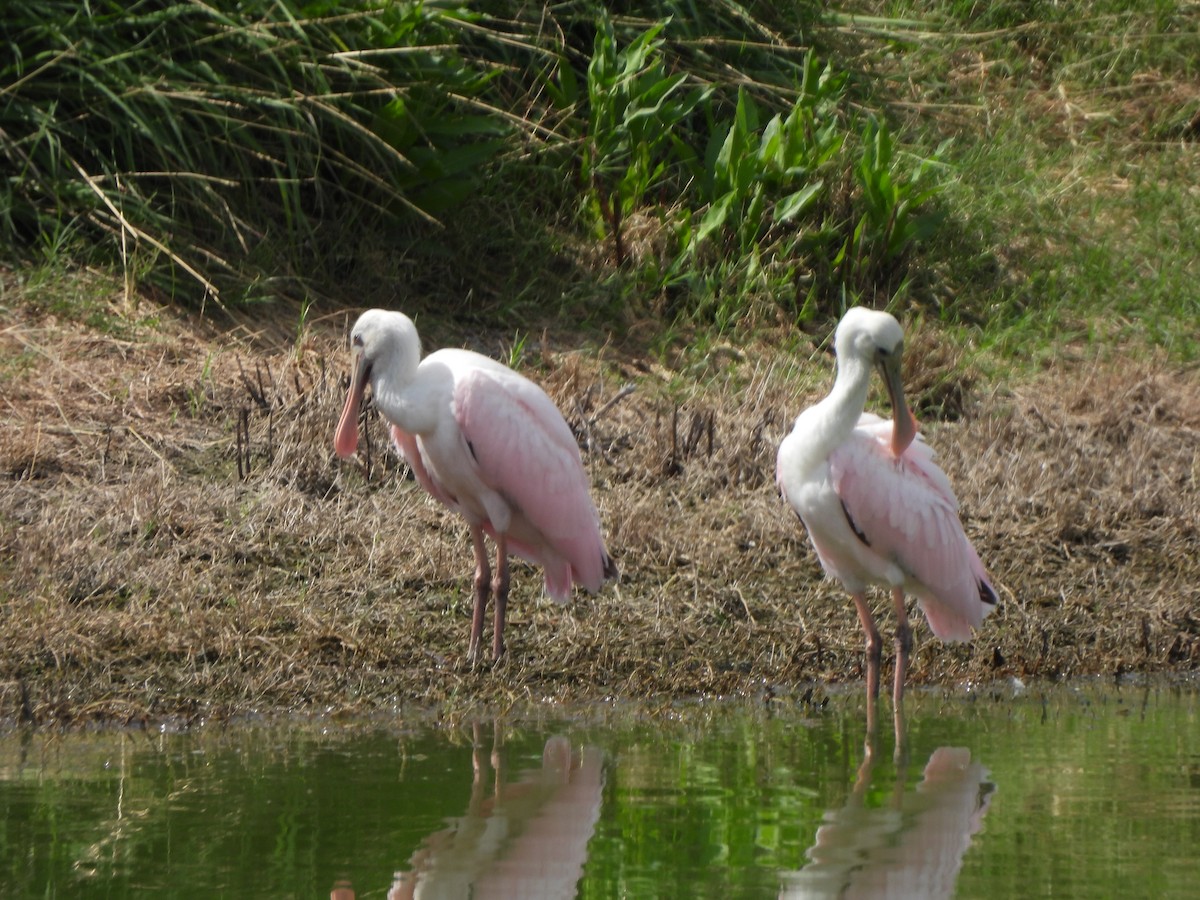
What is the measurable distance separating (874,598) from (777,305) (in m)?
2.86

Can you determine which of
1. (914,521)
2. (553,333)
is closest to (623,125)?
(553,333)

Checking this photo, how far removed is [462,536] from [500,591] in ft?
3.05

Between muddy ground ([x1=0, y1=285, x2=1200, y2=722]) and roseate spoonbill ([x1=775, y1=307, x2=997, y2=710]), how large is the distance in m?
0.30

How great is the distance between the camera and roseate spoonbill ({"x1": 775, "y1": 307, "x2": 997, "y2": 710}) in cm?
644

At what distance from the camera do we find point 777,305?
10.2 meters

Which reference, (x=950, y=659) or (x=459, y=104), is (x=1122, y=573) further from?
(x=459, y=104)

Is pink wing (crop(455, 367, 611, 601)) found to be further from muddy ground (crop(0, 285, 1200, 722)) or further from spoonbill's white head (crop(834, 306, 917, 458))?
spoonbill's white head (crop(834, 306, 917, 458))

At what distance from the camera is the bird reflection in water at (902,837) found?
4.37 metres

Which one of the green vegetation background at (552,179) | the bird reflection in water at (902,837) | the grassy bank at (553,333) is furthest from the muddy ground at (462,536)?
the bird reflection in water at (902,837)

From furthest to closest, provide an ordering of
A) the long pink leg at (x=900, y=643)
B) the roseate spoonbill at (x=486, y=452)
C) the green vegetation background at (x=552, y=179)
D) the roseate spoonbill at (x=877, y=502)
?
the green vegetation background at (x=552, y=179), the roseate spoonbill at (x=486, y=452), the long pink leg at (x=900, y=643), the roseate spoonbill at (x=877, y=502)

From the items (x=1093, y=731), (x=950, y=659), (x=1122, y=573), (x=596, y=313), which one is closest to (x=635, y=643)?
(x=950, y=659)

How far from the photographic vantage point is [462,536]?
7.84 meters

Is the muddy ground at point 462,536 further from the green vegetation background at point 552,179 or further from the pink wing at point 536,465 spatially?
the green vegetation background at point 552,179

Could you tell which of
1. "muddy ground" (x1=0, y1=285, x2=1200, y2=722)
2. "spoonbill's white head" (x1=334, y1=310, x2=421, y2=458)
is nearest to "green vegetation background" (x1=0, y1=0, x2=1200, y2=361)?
"muddy ground" (x1=0, y1=285, x2=1200, y2=722)
